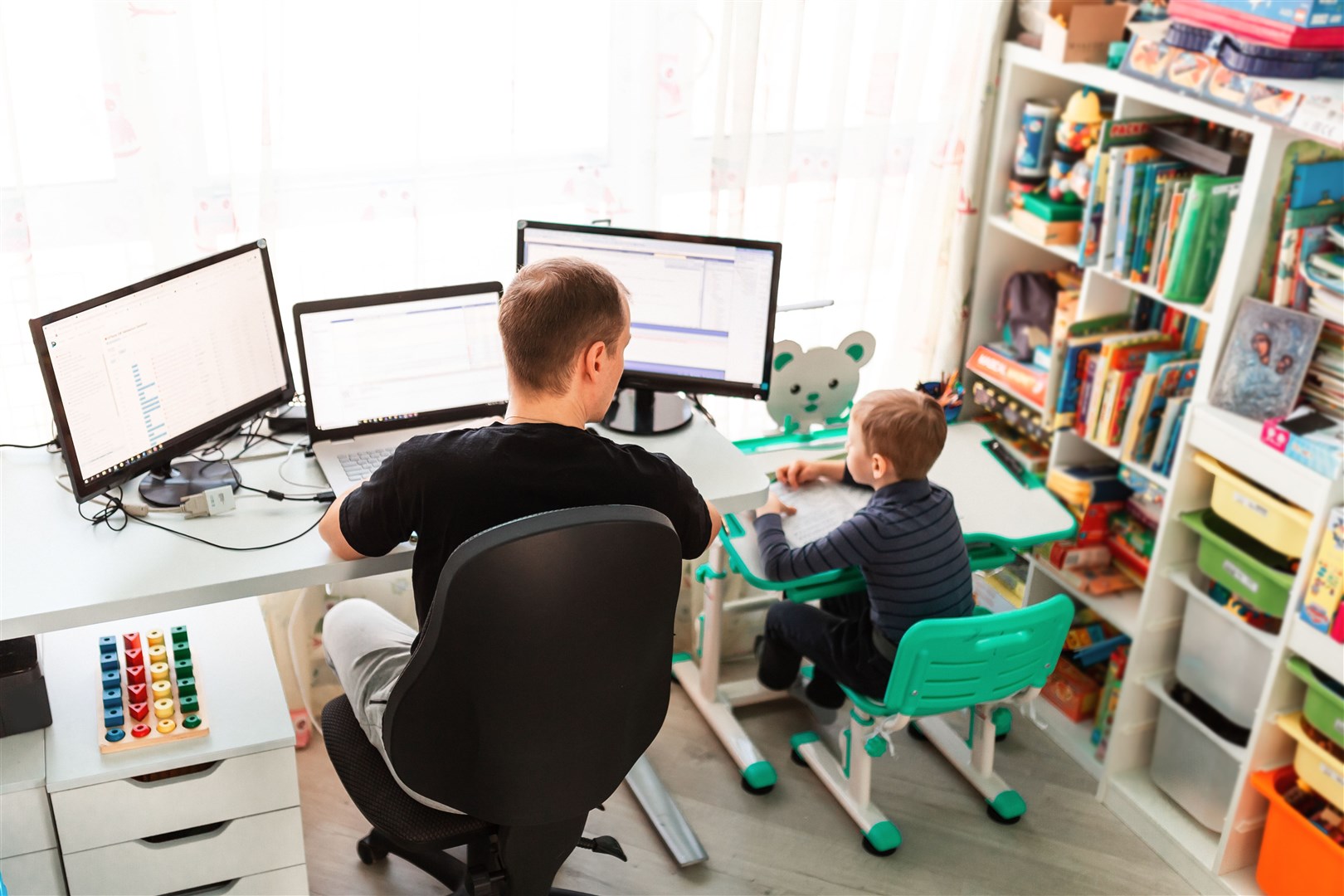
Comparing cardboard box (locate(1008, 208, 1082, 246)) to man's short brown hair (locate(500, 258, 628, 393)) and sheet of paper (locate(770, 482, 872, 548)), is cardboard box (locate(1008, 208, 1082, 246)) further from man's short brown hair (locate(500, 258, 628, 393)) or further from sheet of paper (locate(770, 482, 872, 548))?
man's short brown hair (locate(500, 258, 628, 393))

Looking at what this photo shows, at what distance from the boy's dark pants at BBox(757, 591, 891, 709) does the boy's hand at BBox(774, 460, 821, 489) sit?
0.25m

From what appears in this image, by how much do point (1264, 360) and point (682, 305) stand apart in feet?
3.54

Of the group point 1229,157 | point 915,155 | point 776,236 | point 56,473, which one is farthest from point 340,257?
point 1229,157

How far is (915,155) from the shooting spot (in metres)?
2.92

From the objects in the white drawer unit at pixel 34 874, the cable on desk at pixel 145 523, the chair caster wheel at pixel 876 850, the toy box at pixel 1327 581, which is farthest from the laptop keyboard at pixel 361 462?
the toy box at pixel 1327 581

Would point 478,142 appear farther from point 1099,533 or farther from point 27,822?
point 1099,533

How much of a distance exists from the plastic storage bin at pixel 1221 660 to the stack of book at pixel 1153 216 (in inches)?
25.3

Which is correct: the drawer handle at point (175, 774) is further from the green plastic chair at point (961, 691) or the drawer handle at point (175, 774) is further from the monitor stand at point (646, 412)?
the green plastic chair at point (961, 691)

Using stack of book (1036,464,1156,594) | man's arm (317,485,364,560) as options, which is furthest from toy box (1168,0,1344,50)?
man's arm (317,485,364,560)

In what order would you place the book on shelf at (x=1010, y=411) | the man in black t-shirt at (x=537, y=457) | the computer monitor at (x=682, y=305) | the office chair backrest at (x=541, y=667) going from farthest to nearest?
1. the book on shelf at (x=1010, y=411)
2. the computer monitor at (x=682, y=305)
3. the man in black t-shirt at (x=537, y=457)
4. the office chair backrest at (x=541, y=667)

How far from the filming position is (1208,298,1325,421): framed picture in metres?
2.24

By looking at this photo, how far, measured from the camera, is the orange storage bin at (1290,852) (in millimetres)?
2326

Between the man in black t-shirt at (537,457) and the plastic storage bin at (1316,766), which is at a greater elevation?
the man in black t-shirt at (537,457)

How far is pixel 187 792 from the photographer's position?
1967mm
